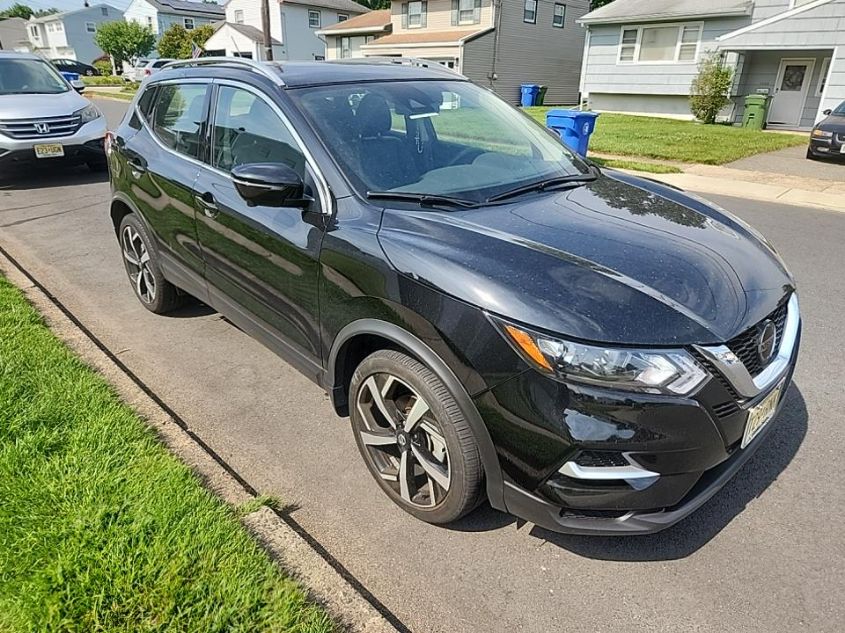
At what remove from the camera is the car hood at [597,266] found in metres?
2.02

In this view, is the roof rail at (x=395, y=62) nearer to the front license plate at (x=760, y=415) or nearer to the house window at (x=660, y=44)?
the front license plate at (x=760, y=415)

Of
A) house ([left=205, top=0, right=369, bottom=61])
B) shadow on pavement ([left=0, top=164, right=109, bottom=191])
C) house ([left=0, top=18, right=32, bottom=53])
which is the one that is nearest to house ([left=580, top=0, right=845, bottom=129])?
shadow on pavement ([left=0, top=164, right=109, bottom=191])

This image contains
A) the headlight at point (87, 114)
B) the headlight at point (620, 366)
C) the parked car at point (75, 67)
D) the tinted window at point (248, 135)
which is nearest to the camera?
the headlight at point (620, 366)

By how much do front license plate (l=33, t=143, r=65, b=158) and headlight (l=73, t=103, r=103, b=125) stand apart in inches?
23.5

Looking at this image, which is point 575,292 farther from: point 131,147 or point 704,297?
Result: point 131,147

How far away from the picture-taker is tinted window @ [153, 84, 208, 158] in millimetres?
3691

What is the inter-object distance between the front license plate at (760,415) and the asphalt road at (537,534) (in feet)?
1.68

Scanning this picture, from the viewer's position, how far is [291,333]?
308 cm

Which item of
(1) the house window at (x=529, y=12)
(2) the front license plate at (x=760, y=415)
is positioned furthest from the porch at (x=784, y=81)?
(2) the front license plate at (x=760, y=415)

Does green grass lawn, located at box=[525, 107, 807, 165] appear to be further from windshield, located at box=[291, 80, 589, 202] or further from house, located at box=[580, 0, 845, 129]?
windshield, located at box=[291, 80, 589, 202]

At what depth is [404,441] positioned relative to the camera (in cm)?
253

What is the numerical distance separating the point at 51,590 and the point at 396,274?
5.41 ft

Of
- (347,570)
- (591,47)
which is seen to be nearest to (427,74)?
(347,570)

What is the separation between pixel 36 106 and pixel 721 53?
2003 cm
